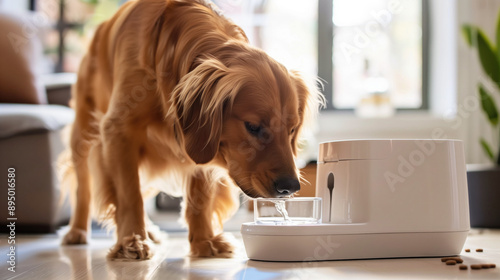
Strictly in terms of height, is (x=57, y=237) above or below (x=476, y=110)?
below

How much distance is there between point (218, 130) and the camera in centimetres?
158

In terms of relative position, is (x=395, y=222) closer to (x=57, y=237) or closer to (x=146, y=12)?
(x=146, y=12)

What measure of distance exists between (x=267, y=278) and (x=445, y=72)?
3.42m

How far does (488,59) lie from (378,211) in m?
2.00

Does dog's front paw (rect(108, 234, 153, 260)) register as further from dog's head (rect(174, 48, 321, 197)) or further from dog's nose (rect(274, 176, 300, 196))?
dog's nose (rect(274, 176, 300, 196))

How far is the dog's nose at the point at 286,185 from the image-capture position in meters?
1.48

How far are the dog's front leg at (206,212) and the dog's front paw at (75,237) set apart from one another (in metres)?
0.55

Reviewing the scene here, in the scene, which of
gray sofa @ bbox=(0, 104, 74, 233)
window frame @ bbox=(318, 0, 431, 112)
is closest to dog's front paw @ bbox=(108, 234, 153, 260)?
gray sofa @ bbox=(0, 104, 74, 233)

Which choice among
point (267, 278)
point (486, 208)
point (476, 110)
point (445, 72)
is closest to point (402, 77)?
point (445, 72)

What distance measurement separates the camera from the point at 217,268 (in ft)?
4.79

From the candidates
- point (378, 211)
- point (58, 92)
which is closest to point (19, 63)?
point (58, 92)

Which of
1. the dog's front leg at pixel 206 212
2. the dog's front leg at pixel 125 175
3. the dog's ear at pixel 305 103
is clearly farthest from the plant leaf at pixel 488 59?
the dog's front leg at pixel 125 175

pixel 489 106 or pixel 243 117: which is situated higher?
pixel 489 106

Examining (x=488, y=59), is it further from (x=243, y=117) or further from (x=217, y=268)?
(x=217, y=268)
